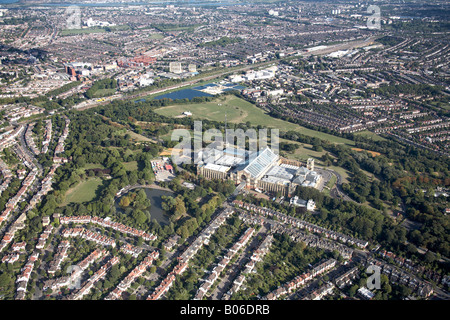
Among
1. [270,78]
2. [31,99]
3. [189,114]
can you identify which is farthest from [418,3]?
[31,99]

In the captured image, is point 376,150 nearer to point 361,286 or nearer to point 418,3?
point 361,286

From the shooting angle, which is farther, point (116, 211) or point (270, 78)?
point (270, 78)

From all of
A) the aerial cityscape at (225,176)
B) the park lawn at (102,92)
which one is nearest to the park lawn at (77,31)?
the aerial cityscape at (225,176)

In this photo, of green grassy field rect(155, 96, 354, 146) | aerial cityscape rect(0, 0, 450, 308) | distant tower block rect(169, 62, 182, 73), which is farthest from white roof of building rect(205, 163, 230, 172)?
distant tower block rect(169, 62, 182, 73)

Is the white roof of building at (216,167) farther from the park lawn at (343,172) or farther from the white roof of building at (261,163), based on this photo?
the park lawn at (343,172)

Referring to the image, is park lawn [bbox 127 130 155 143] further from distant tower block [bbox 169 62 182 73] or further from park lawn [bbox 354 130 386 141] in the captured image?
distant tower block [bbox 169 62 182 73]

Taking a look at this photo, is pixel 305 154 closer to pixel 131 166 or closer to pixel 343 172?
pixel 343 172

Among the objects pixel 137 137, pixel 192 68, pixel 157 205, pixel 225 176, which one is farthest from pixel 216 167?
pixel 192 68
